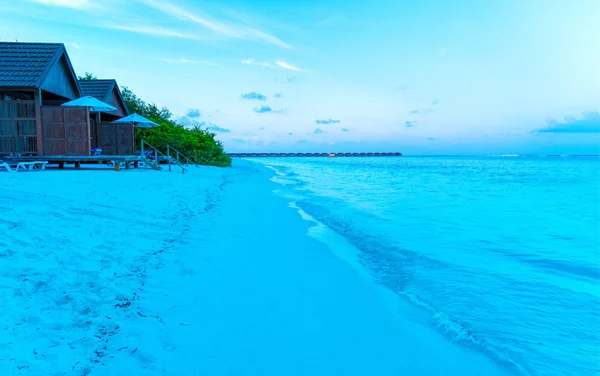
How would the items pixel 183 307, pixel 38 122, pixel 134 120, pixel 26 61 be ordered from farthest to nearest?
1. pixel 134 120
2. pixel 26 61
3. pixel 38 122
4. pixel 183 307

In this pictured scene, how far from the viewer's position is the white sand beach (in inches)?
114

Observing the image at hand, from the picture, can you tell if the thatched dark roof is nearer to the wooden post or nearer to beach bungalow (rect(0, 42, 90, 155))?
beach bungalow (rect(0, 42, 90, 155))

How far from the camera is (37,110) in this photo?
1359 centimetres

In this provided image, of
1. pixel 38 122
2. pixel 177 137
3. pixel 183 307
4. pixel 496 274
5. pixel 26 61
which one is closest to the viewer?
pixel 183 307

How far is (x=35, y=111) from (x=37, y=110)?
116 millimetres

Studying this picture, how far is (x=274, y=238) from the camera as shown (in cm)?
709

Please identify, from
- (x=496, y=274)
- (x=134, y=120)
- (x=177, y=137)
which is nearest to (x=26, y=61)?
(x=134, y=120)

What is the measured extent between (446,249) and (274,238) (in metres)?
3.54

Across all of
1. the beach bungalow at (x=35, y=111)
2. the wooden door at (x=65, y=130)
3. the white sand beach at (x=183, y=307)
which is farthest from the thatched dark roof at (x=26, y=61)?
the white sand beach at (x=183, y=307)

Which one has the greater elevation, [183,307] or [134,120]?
[134,120]

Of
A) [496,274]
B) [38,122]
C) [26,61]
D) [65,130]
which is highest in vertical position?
[26,61]

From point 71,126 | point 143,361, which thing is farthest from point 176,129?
point 143,361

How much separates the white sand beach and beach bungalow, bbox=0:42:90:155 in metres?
8.85

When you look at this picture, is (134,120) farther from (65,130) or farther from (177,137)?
(177,137)
